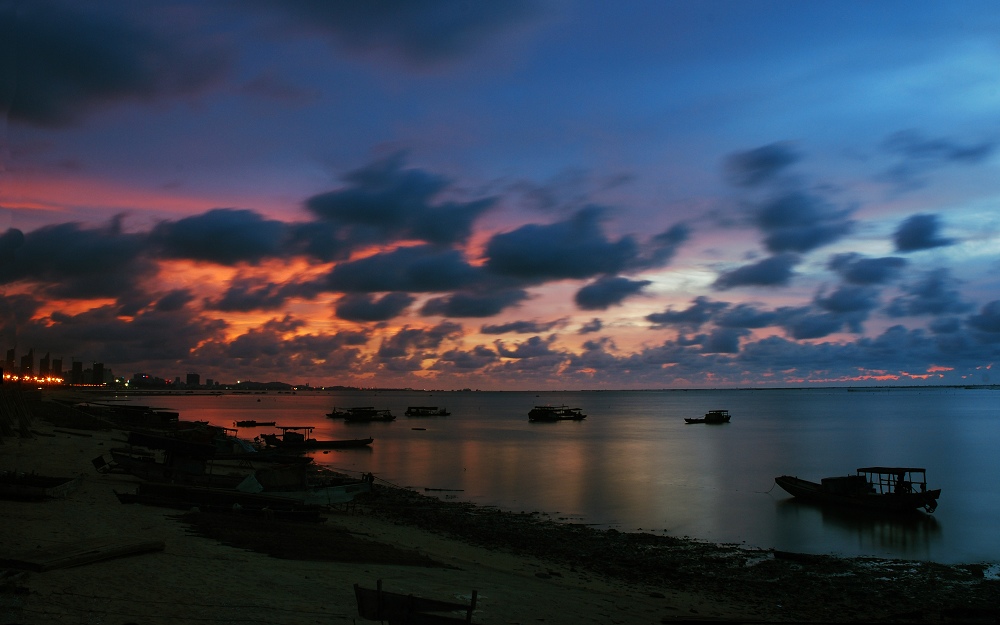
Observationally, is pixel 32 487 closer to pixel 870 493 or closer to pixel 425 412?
pixel 870 493

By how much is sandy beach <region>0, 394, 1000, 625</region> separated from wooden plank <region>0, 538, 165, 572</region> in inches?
5.3

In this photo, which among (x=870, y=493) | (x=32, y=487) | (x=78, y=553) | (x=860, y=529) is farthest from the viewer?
(x=870, y=493)

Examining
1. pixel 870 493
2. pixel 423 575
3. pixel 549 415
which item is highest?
pixel 423 575

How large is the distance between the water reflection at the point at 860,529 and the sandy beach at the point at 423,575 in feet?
10.7

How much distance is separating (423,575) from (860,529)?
25952 mm

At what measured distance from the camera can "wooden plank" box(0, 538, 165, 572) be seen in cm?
1323

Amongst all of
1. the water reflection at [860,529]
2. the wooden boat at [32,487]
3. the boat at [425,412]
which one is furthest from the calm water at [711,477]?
the boat at [425,412]

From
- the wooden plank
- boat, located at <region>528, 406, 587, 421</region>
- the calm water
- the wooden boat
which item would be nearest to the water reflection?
the calm water

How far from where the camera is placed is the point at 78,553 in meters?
14.3

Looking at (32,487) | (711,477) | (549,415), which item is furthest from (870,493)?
(549,415)

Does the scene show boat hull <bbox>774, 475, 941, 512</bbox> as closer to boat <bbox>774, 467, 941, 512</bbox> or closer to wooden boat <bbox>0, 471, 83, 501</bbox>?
boat <bbox>774, 467, 941, 512</bbox>

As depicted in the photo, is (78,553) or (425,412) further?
(425,412)

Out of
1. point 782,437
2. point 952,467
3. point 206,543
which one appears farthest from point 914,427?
point 206,543

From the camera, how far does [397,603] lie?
9.40m
